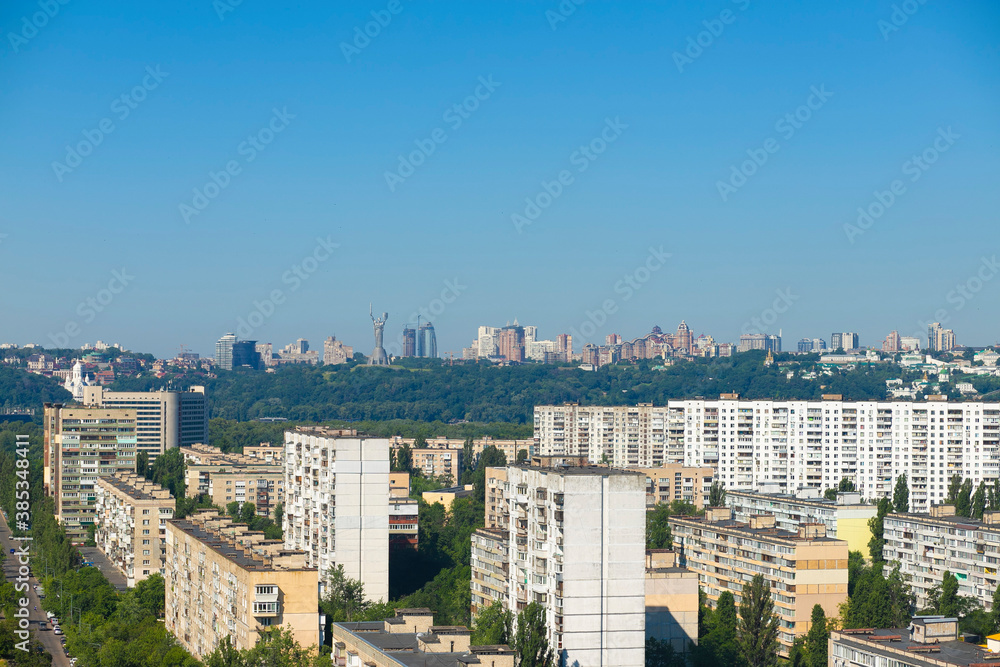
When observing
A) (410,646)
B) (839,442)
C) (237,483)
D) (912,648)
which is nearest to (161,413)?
(237,483)

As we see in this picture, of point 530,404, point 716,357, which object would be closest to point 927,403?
point 530,404

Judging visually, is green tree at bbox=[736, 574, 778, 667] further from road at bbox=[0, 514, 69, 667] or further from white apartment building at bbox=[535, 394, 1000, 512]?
white apartment building at bbox=[535, 394, 1000, 512]

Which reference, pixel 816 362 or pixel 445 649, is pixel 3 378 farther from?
pixel 445 649

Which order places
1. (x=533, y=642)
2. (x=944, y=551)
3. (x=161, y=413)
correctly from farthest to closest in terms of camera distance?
(x=161, y=413) < (x=944, y=551) < (x=533, y=642)

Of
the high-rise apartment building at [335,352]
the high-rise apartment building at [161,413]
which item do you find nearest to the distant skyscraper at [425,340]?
the high-rise apartment building at [335,352]

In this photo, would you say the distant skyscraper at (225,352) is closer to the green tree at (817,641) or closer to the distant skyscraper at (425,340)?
the distant skyscraper at (425,340)

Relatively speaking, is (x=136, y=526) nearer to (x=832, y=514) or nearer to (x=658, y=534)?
(x=658, y=534)

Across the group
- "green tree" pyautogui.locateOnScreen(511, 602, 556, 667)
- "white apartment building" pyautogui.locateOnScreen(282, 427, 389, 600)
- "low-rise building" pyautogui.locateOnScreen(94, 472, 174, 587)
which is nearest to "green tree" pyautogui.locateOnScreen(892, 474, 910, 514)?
"white apartment building" pyautogui.locateOnScreen(282, 427, 389, 600)

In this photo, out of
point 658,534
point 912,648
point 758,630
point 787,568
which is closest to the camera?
point 912,648
